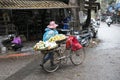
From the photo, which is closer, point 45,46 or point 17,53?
point 45,46

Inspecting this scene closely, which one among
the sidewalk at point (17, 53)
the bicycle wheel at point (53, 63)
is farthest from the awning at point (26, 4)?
the bicycle wheel at point (53, 63)

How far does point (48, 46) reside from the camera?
30.1ft

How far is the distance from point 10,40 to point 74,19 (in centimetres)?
450

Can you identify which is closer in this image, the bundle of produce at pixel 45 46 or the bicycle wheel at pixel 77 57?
the bundle of produce at pixel 45 46

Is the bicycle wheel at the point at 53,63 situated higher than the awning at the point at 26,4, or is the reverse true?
the awning at the point at 26,4

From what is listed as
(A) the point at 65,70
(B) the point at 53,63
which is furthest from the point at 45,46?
(A) the point at 65,70

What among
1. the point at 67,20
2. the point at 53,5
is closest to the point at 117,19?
the point at 67,20

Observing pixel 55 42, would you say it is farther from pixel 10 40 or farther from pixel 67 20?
pixel 67 20

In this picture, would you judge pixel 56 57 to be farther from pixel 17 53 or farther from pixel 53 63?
pixel 17 53

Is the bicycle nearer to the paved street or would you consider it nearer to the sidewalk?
the paved street

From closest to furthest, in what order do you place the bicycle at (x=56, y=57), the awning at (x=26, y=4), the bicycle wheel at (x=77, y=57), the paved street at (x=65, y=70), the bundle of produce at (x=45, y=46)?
the paved street at (x=65, y=70) → the bundle of produce at (x=45, y=46) → the bicycle at (x=56, y=57) → the bicycle wheel at (x=77, y=57) → the awning at (x=26, y=4)

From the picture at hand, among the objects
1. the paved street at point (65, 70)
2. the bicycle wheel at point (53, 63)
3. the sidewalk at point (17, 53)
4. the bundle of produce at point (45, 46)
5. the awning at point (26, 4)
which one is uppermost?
the awning at point (26, 4)

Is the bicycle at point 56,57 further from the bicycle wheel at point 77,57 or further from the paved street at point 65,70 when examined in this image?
the paved street at point 65,70

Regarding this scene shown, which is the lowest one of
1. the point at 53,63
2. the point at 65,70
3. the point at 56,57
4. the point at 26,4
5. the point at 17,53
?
the point at 17,53
